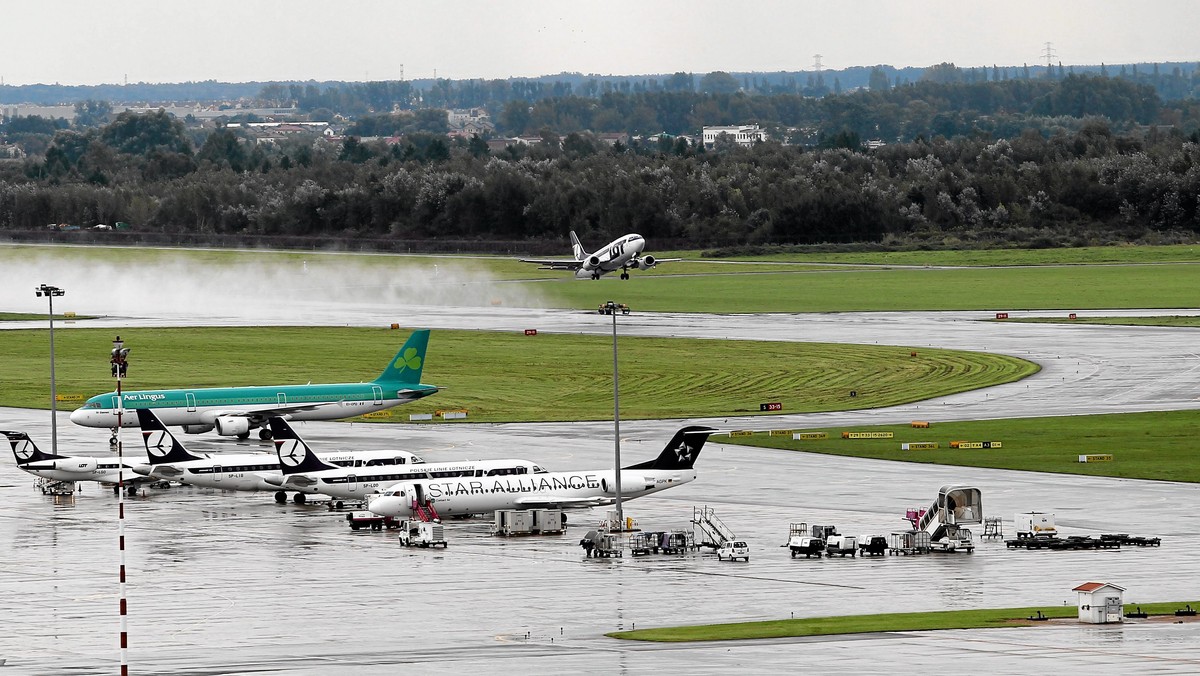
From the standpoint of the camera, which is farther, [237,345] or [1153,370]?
[237,345]

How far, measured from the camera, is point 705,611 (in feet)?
207

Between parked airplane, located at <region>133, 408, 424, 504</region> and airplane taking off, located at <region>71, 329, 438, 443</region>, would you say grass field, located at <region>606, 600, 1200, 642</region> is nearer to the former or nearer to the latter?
parked airplane, located at <region>133, 408, 424, 504</region>

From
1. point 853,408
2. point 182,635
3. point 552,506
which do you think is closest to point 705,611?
point 182,635

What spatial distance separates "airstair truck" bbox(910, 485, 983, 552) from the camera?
7619 centimetres

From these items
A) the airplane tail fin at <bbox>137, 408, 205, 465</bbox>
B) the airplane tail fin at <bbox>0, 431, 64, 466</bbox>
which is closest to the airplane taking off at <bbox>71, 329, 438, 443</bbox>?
the airplane tail fin at <bbox>0, 431, 64, 466</bbox>

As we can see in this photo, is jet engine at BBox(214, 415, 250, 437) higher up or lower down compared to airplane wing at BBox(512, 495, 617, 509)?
lower down

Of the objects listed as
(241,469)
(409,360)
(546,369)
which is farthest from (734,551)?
(546,369)

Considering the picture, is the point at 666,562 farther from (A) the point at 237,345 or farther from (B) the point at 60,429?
(A) the point at 237,345

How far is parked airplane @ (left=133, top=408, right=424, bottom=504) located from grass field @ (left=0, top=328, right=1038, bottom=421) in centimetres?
3181

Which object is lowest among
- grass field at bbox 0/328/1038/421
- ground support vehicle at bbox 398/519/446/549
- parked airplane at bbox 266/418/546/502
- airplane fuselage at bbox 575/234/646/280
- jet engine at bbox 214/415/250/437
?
grass field at bbox 0/328/1038/421

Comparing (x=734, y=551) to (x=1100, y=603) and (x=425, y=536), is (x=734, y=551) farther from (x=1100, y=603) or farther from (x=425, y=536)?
(x=1100, y=603)

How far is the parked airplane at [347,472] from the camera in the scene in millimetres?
87562

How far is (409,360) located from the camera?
401 feet

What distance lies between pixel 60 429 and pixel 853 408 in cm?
5256
